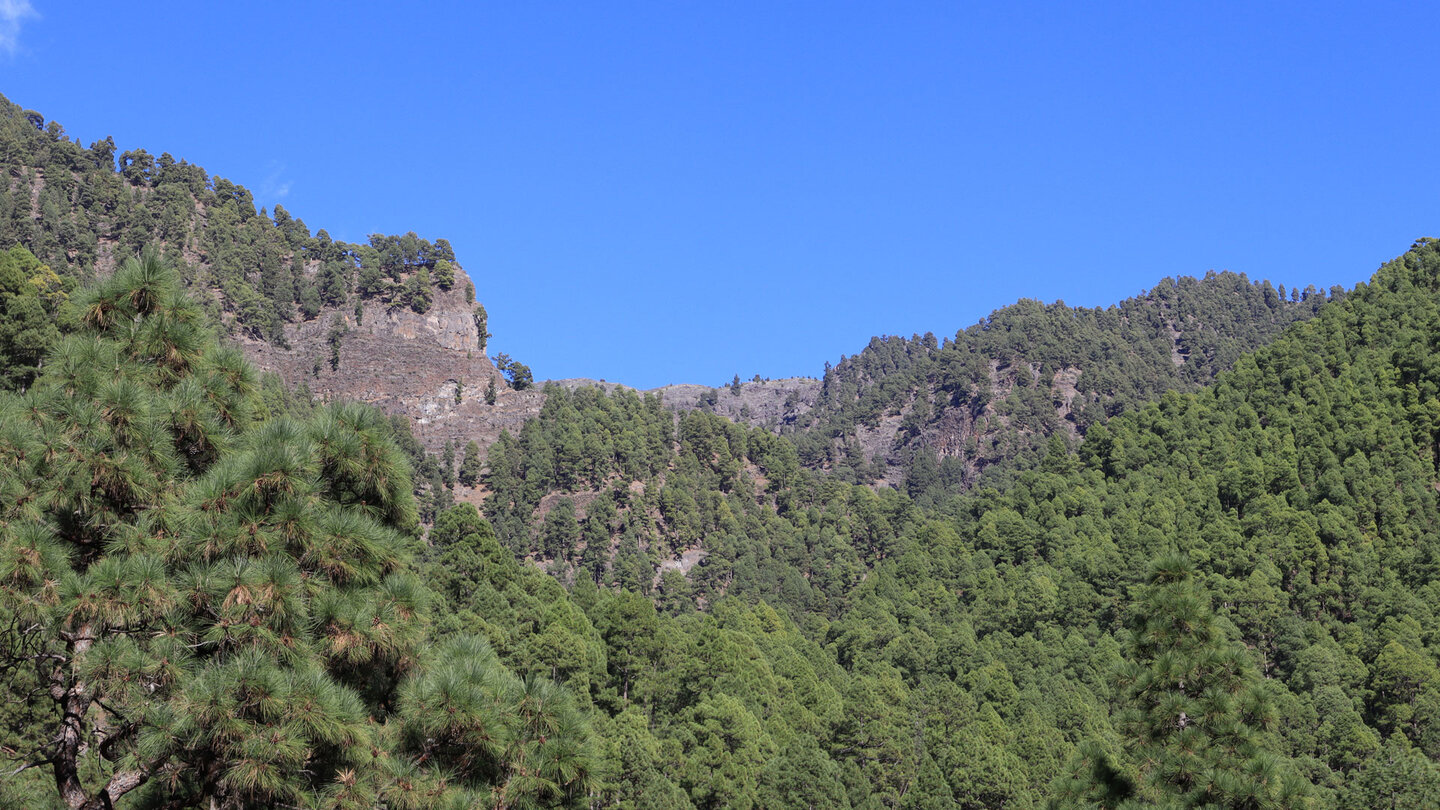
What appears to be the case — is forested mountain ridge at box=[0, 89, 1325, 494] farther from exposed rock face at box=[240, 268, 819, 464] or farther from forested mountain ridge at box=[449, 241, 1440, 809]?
forested mountain ridge at box=[449, 241, 1440, 809]

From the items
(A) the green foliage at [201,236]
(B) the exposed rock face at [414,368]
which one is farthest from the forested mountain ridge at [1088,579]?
(A) the green foliage at [201,236]

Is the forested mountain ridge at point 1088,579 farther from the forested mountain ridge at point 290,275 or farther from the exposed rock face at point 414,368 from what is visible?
the forested mountain ridge at point 290,275

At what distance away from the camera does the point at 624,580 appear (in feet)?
345

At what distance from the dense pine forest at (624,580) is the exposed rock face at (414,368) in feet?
11.6

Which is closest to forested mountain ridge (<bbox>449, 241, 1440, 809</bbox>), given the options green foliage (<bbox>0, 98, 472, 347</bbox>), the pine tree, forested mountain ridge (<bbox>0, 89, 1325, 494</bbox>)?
the pine tree

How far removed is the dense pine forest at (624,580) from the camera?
10.0 metres

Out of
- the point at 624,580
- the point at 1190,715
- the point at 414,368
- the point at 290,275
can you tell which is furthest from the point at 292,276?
the point at 1190,715

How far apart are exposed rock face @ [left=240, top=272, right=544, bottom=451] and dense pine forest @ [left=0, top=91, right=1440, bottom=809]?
3524mm

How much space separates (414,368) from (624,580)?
155 ft

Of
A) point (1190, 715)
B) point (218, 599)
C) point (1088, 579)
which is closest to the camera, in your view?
point (218, 599)

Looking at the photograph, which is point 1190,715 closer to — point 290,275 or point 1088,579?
point 1088,579

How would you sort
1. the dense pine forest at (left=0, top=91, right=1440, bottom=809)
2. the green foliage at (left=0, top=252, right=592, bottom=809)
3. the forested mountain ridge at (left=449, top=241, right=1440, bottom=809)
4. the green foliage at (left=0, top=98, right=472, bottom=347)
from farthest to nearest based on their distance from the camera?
the green foliage at (left=0, top=98, right=472, bottom=347)
the forested mountain ridge at (left=449, top=241, right=1440, bottom=809)
the dense pine forest at (left=0, top=91, right=1440, bottom=809)
the green foliage at (left=0, top=252, right=592, bottom=809)

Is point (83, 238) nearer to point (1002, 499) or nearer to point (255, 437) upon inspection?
point (1002, 499)

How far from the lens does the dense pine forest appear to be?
1002 cm
